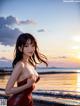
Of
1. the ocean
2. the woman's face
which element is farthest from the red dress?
the ocean

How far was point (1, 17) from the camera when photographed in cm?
314

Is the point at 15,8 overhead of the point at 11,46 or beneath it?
overhead

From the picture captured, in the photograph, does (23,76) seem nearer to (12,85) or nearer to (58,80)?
(12,85)

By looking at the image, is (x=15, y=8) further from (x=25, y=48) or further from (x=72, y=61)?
(x=25, y=48)

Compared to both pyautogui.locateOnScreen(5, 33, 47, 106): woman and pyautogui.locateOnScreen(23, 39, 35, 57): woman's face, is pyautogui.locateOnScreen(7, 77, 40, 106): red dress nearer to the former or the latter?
pyautogui.locateOnScreen(5, 33, 47, 106): woman

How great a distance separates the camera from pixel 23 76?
3.97 feet

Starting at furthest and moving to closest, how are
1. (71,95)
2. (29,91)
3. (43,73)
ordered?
(71,95), (43,73), (29,91)

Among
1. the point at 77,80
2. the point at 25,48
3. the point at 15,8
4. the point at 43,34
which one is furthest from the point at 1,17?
the point at 25,48

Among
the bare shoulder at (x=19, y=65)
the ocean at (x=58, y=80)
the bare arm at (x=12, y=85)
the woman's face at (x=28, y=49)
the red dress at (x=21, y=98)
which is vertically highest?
the woman's face at (x=28, y=49)

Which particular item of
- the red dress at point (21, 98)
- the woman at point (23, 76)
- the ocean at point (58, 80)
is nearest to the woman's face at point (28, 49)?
the woman at point (23, 76)

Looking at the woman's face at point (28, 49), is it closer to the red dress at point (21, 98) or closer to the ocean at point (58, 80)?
the red dress at point (21, 98)

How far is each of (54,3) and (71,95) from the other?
1.00 meters

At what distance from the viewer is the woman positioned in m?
1.18

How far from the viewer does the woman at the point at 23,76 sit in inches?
46.5
